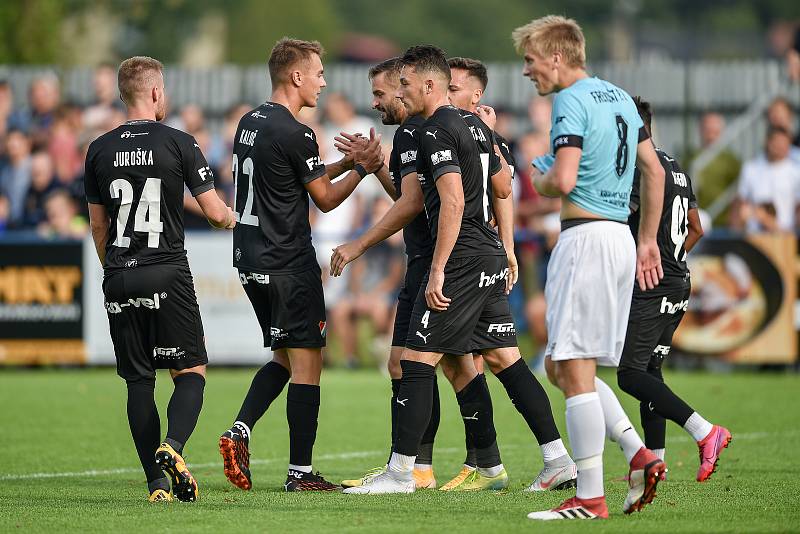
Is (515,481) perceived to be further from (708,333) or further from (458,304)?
(708,333)

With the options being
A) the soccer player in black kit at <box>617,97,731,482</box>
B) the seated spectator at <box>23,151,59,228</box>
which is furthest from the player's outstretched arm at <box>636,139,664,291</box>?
the seated spectator at <box>23,151,59,228</box>

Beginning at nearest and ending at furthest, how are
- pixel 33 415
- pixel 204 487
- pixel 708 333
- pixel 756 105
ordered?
pixel 204 487
pixel 33 415
pixel 708 333
pixel 756 105

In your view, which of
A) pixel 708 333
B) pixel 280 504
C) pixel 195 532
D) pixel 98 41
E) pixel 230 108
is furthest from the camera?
pixel 98 41

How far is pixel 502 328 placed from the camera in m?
8.38

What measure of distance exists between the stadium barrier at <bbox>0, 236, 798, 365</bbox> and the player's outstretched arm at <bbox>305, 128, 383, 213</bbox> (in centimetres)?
861

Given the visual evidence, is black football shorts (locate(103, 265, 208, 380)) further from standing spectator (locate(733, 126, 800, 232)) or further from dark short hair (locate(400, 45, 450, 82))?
standing spectator (locate(733, 126, 800, 232))

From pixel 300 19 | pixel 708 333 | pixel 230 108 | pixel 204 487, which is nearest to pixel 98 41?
pixel 300 19

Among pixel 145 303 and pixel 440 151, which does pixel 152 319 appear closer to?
pixel 145 303

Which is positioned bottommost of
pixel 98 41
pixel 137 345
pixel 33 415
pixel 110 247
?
pixel 33 415

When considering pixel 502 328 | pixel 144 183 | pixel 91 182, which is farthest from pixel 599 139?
pixel 91 182

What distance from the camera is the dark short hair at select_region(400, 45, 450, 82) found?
782cm

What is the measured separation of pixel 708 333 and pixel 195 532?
11003 millimetres

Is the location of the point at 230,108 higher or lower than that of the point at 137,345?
higher

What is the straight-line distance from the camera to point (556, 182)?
22.1ft
